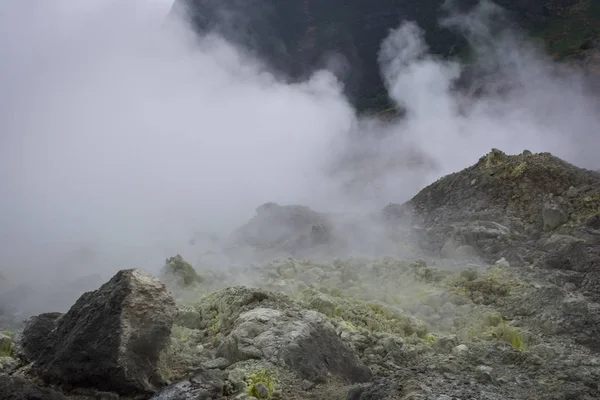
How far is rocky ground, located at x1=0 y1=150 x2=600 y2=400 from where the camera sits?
12.6 ft

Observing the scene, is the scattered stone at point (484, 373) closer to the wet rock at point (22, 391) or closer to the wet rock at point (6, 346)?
the wet rock at point (22, 391)

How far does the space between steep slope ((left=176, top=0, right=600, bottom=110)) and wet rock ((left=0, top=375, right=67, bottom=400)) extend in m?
33.5

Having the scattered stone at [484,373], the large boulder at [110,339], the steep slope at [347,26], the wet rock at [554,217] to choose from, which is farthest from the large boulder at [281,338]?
the steep slope at [347,26]

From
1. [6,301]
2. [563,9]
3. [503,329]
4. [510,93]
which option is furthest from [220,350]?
[563,9]

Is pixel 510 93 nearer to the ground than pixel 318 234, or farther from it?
farther from it

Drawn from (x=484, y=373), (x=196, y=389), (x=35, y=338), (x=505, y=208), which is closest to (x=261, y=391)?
(x=196, y=389)

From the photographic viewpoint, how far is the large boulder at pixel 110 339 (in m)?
3.77

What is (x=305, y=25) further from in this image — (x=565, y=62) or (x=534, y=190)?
(x=534, y=190)

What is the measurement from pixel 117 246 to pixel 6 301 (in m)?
5.30

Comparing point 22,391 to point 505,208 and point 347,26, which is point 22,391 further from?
point 347,26

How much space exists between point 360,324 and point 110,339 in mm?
2637

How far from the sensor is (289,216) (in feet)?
45.6

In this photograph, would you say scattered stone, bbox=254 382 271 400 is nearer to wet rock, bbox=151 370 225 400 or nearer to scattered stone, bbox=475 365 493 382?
wet rock, bbox=151 370 225 400

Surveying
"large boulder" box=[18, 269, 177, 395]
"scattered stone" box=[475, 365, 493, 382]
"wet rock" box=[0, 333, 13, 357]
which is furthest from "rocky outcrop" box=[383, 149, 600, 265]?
"wet rock" box=[0, 333, 13, 357]
